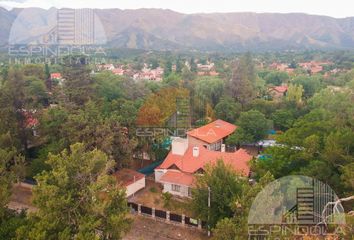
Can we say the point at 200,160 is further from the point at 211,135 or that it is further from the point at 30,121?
the point at 30,121

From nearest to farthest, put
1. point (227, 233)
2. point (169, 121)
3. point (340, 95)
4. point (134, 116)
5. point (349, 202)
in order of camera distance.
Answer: point (227, 233)
point (349, 202)
point (134, 116)
point (169, 121)
point (340, 95)

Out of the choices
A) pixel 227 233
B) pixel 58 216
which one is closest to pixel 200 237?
pixel 227 233

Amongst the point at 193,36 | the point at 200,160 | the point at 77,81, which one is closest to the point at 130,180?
the point at 200,160

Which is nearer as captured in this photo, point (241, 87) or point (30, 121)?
point (30, 121)

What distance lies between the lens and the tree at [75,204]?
10172mm

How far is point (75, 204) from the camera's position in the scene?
35.7ft

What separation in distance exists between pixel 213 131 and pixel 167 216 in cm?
1013

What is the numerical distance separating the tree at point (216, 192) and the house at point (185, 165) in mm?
2479

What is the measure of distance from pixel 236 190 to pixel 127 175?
258 inches

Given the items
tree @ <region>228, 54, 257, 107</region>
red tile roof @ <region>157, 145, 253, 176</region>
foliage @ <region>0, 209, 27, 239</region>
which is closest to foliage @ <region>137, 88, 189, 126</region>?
red tile roof @ <region>157, 145, 253, 176</region>

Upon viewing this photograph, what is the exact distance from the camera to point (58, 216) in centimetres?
1053

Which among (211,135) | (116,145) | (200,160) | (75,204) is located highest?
(116,145)

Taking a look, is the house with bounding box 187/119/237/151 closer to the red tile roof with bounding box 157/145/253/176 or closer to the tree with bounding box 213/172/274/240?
the red tile roof with bounding box 157/145/253/176

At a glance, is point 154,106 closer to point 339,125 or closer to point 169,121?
point 169,121
